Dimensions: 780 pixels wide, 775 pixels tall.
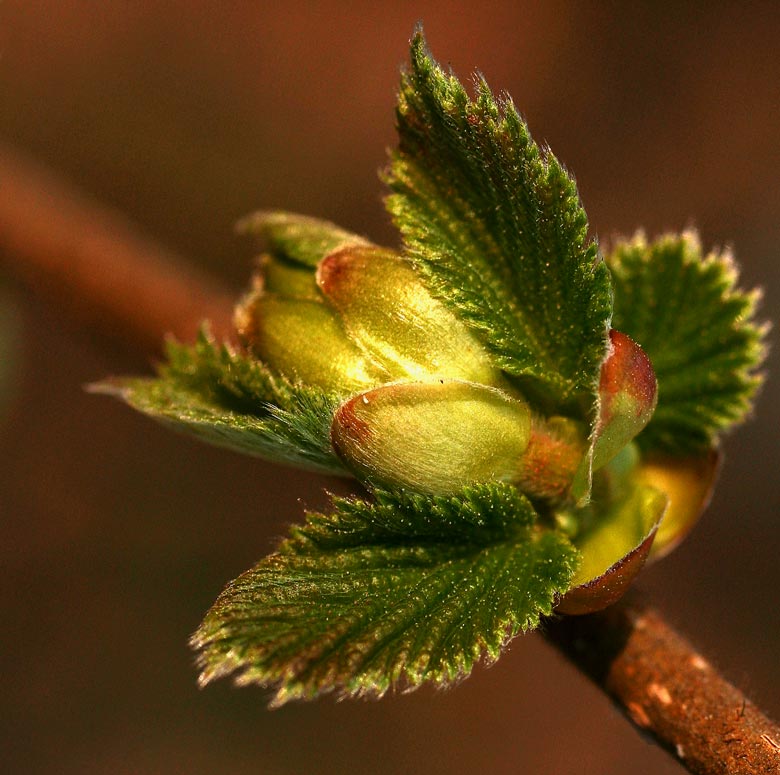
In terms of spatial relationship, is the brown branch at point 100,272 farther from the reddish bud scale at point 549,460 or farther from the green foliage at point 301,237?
the reddish bud scale at point 549,460

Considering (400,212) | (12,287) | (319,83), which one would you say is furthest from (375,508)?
(319,83)

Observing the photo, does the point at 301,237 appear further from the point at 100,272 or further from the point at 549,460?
the point at 100,272

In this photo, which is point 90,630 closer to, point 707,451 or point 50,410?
point 50,410

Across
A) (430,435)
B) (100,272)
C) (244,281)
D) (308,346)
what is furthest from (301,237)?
(244,281)

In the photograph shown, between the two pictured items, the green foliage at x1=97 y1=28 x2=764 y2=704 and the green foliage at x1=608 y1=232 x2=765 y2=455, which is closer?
the green foliage at x1=97 y1=28 x2=764 y2=704

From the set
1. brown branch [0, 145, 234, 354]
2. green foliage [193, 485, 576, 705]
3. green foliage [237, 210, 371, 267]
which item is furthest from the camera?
brown branch [0, 145, 234, 354]

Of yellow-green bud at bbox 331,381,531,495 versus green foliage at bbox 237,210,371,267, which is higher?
green foliage at bbox 237,210,371,267

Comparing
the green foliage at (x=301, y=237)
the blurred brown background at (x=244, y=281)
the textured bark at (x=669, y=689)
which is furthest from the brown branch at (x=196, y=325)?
the blurred brown background at (x=244, y=281)

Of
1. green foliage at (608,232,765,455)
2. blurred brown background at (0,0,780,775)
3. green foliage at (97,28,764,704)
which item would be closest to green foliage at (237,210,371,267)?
green foliage at (97,28,764,704)

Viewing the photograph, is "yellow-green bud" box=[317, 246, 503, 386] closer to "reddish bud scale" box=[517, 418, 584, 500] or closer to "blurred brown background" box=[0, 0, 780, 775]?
"reddish bud scale" box=[517, 418, 584, 500]
